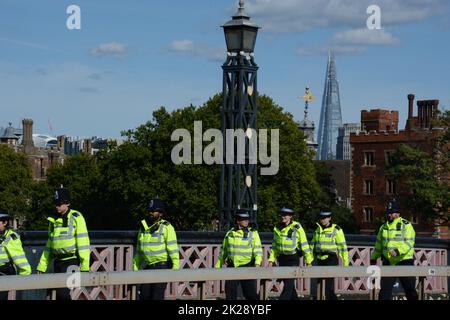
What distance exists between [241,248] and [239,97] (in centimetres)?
508

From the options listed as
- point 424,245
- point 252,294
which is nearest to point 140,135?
point 424,245

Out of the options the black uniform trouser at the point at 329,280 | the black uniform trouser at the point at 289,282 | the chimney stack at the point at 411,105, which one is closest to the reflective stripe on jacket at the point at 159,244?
the black uniform trouser at the point at 329,280

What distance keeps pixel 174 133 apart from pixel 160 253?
6524 cm

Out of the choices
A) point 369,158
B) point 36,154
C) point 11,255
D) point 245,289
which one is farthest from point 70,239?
point 36,154

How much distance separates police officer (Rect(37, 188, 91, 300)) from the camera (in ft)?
52.9

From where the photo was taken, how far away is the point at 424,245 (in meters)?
24.5

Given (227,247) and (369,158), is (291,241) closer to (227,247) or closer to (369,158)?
(227,247)

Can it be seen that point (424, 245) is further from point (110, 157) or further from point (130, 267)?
point (110, 157)

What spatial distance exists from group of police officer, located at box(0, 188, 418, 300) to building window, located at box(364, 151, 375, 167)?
98340 millimetres

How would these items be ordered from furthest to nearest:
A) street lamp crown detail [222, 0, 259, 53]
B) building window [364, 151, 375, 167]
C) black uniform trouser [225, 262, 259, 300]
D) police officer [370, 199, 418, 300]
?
1. building window [364, 151, 375, 167]
2. street lamp crown detail [222, 0, 259, 53]
3. police officer [370, 199, 418, 300]
4. black uniform trouser [225, 262, 259, 300]

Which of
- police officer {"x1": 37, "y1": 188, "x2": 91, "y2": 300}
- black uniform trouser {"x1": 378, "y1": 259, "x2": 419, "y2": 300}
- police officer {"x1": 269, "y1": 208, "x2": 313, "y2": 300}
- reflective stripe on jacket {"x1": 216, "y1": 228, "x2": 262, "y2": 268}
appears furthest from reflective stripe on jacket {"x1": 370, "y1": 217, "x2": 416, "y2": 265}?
police officer {"x1": 37, "y1": 188, "x2": 91, "y2": 300}

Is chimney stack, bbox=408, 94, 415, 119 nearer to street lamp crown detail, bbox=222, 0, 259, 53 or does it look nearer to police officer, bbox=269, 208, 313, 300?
street lamp crown detail, bbox=222, 0, 259, 53
